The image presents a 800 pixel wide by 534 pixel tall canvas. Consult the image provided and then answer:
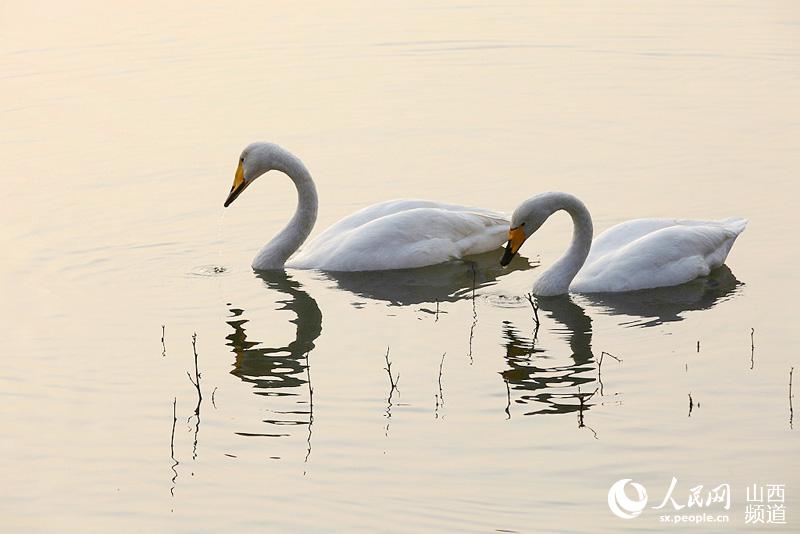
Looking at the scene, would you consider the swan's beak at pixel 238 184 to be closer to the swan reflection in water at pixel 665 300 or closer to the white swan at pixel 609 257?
the white swan at pixel 609 257

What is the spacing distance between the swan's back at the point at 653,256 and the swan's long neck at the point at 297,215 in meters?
2.71

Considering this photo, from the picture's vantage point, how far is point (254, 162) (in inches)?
542

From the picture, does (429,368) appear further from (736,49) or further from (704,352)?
(736,49)

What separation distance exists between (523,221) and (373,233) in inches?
65.7

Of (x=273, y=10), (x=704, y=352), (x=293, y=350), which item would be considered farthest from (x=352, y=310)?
(x=273, y=10)

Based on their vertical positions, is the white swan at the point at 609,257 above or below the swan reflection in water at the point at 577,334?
above

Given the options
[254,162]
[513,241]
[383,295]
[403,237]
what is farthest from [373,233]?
[513,241]

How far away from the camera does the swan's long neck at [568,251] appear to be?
39.9ft

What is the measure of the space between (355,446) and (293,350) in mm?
2337

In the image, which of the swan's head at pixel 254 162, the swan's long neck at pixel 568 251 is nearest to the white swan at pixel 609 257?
the swan's long neck at pixel 568 251

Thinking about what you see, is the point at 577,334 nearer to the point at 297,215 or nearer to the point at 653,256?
the point at 653,256

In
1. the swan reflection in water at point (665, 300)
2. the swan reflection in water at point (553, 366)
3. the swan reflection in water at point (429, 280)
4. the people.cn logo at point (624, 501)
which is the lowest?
the people.cn logo at point (624, 501)

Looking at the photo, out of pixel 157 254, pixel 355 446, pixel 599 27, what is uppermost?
pixel 599 27

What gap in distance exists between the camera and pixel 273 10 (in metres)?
25.9
